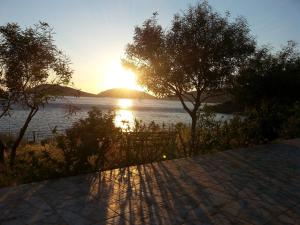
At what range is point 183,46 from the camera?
17828 millimetres

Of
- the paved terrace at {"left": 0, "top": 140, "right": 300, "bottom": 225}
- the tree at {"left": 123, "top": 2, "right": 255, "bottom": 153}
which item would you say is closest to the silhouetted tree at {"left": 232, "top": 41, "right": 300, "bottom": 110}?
the tree at {"left": 123, "top": 2, "right": 255, "bottom": 153}

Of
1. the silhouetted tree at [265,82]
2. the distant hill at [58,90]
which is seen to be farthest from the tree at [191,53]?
the distant hill at [58,90]

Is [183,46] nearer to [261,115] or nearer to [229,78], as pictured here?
[229,78]

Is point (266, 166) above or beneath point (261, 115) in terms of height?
beneath

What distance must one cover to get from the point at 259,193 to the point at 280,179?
1.78 m

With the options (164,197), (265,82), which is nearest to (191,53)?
(265,82)

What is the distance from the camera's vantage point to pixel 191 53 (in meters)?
17.8

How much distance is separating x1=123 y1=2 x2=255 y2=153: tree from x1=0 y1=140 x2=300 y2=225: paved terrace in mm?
8307

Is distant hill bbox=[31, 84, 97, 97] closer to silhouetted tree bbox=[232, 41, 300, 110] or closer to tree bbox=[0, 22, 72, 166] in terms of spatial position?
tree bbox=[0, 22, 72, 166]

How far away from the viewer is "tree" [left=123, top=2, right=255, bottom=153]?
17.5 metres

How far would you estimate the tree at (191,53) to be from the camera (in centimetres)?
1750

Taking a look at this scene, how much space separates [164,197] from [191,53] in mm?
11774

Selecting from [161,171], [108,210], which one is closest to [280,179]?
[161,171]

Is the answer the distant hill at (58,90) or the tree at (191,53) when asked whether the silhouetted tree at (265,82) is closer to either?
the tree at (191,53)
